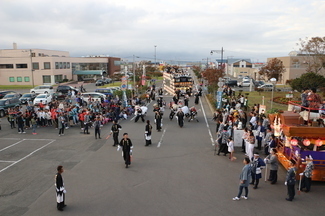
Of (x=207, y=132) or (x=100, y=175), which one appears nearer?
(x=100, y=175)

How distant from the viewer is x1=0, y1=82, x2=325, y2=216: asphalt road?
8.72m

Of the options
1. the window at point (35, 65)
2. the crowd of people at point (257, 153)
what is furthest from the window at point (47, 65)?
the crowd of people at point (257, 153)

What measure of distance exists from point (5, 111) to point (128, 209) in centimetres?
2180

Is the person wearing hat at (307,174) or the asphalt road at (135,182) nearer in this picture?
the asphalt road at (135,182)

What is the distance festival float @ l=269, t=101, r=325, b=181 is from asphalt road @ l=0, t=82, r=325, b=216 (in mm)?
764

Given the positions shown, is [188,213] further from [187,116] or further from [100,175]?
[187,116]

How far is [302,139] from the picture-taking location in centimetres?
1125

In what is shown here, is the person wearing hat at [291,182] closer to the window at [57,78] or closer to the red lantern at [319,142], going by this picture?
the red lantern at [319,142]

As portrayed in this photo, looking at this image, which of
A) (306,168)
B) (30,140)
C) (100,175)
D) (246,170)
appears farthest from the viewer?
(30,140)

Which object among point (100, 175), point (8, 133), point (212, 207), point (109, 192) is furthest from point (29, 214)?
point (8, 133)

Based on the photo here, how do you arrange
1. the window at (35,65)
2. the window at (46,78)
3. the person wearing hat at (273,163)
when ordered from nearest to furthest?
the person wearing hat at (273,163) → the window at (46,78) → the window at (35,65)

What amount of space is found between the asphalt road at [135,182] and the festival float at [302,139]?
76 cm

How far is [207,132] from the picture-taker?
19141 millimetres

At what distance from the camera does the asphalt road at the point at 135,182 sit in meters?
8.72
